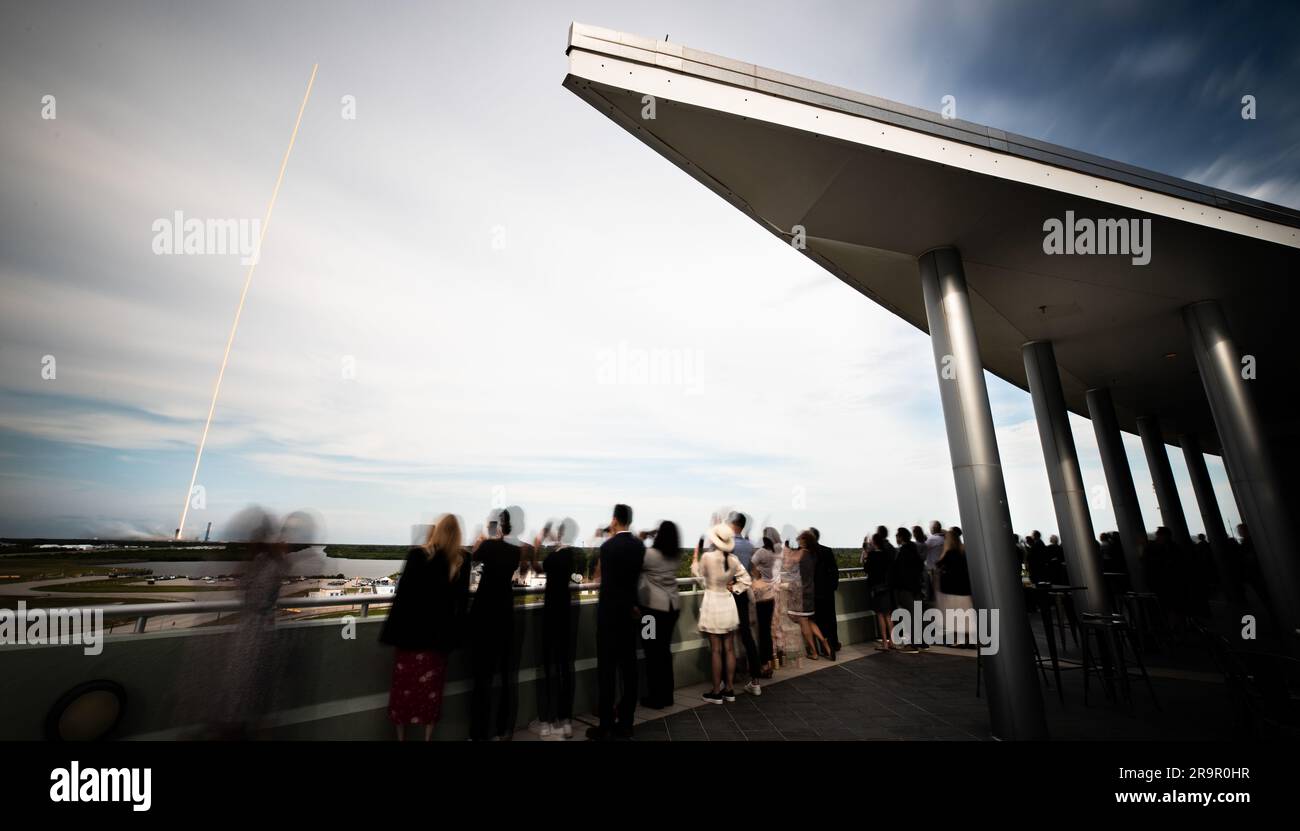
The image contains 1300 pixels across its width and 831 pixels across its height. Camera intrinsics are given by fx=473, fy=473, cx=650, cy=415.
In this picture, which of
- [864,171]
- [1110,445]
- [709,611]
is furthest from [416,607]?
[1110,445]

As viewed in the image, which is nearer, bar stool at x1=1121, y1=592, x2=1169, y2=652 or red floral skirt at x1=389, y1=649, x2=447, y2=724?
red floral skirt at x1=389, y1=649, x2=447, y2=724

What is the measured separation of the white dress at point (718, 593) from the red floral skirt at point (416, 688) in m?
2.86

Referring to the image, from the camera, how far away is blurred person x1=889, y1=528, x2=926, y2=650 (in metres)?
8.27

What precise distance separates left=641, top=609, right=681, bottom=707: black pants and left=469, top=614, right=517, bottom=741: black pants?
5.06 feet

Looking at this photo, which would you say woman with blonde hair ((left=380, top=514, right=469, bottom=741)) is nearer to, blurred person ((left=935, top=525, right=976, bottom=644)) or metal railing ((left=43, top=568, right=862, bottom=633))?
metal railing ((left=43, top=568, right=862, bottom=633))

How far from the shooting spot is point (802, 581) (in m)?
7.49

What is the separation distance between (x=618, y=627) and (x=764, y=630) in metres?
2.91

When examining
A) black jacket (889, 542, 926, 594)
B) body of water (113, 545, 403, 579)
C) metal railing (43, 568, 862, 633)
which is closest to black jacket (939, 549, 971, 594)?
black jacket (889, 542, 926, 594)

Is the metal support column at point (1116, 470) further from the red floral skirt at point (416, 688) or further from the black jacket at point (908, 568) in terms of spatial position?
the red floral skirt at point (416, 688)

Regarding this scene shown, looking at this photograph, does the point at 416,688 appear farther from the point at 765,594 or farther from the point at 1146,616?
the point at 1146,616

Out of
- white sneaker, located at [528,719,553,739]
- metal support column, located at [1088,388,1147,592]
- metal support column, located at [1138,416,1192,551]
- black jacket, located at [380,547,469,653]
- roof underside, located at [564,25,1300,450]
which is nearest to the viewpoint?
black jacket, located at [380,547,469,653]

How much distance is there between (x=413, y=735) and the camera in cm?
378
